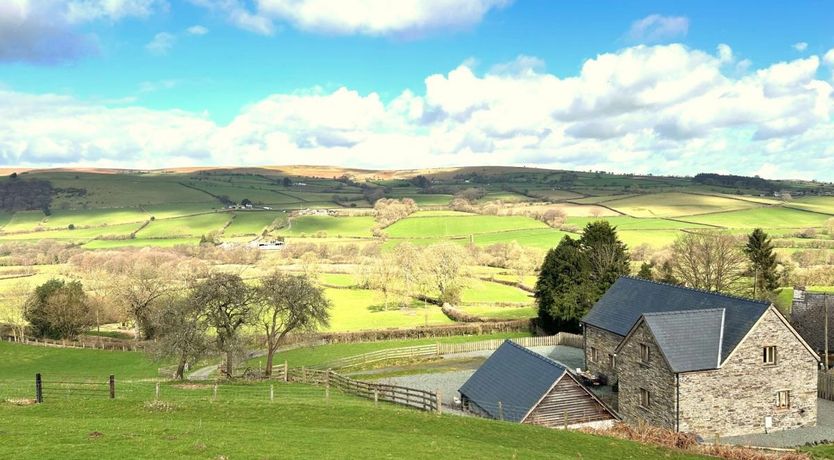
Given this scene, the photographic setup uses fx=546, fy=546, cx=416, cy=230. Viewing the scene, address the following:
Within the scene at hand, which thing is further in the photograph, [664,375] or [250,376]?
[250,376]

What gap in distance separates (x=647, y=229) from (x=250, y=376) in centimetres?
10855

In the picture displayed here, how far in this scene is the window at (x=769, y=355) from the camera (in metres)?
34.8

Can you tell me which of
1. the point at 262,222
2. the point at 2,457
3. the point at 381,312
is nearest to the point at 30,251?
the point at 262,222

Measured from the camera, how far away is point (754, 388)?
34.6 meters

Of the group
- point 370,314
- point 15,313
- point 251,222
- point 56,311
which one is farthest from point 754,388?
point 251,222

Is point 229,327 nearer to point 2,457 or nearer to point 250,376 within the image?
point 250,376

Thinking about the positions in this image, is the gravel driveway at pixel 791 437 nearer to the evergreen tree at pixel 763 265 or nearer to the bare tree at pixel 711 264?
the bare tree at pixel 711 264

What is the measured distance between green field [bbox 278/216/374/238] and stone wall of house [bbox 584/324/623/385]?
95.6 metres

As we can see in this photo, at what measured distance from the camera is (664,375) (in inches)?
1352

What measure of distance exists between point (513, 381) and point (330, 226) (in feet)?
404

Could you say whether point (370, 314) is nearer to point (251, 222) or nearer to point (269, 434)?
point (269, 434)

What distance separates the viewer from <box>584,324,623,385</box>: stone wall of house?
46.5 metres

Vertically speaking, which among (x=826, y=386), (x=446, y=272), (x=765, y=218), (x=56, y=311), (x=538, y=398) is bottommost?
(x=826, y=386)

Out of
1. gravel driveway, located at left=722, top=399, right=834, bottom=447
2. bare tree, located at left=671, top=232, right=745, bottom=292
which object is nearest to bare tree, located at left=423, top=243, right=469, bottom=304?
bare tree, located at left=671, top=232, right=745, bottom=292
